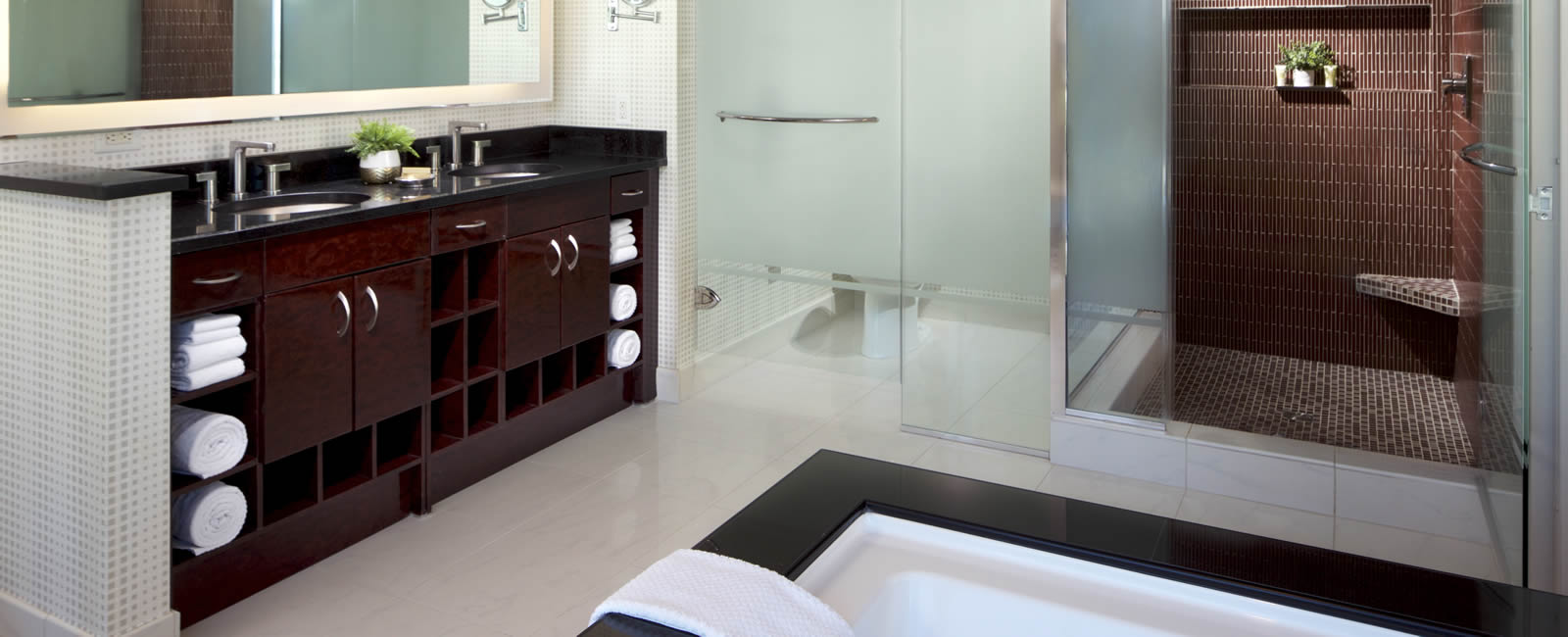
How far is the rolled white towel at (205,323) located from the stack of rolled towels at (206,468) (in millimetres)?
193

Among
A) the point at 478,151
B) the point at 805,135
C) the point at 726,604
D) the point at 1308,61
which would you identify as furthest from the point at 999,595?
the point at 1308,61

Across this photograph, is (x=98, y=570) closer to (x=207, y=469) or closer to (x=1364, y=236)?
(x=207, y=469)

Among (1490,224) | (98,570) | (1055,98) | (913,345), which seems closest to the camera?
(98,570)

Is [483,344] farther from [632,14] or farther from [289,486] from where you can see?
[632,14]

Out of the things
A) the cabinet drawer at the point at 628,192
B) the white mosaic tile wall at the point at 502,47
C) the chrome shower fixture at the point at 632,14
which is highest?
the chrome shower fixture at the point at 632,14

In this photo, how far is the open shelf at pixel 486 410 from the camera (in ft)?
12.0

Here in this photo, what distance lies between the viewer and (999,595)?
1.69 metres

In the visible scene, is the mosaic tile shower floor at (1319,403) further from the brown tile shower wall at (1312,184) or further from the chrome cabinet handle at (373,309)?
the chrome cabinet handle at (373,309)

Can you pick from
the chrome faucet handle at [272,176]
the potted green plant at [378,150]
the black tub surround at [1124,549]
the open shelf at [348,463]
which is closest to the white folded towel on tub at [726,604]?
the black tub surround at [1124,549]

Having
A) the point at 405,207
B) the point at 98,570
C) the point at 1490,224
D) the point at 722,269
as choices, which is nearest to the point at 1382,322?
the point at 1490,224

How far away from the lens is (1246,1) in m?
4.62

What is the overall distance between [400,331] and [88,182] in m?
0.99

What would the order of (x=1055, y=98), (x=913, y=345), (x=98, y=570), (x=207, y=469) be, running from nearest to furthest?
A: (x=98, y=570) → (x=207, y=469) → (x=1055, y=98) → (x=913, y=345)

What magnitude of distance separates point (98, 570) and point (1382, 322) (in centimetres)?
434
